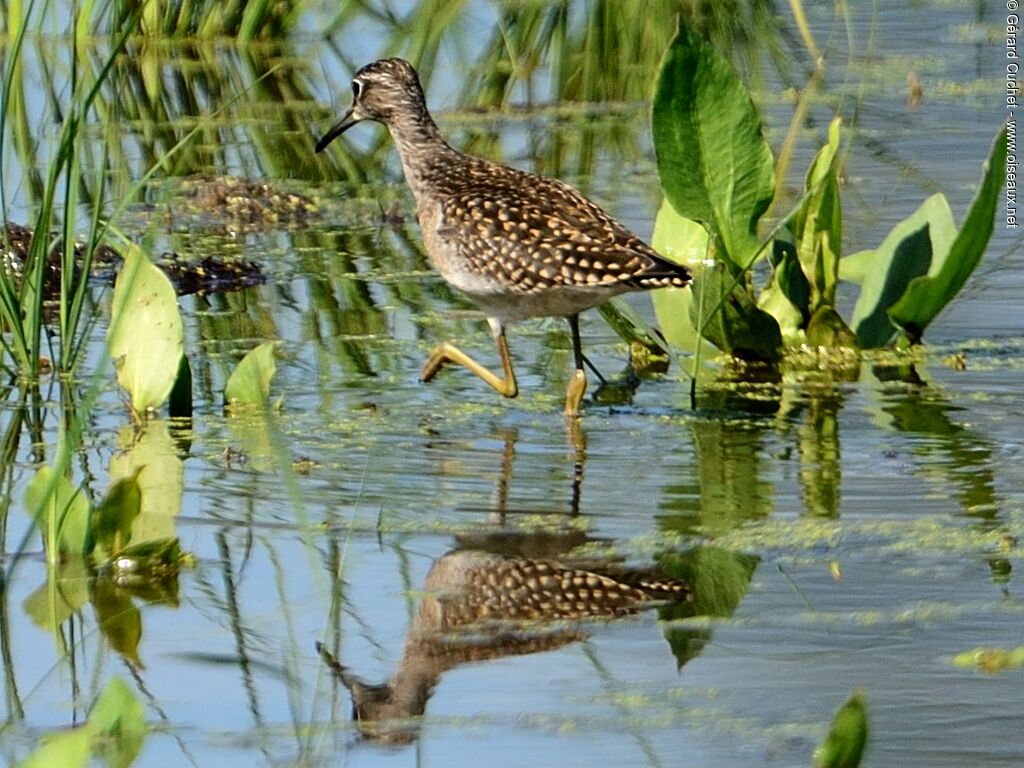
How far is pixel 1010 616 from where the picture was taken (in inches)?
184

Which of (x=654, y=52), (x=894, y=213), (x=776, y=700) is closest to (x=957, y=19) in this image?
(x=654, y=52)

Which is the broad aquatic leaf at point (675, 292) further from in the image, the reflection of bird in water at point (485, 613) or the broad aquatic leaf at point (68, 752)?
the broad aquatic leaf at point (68, 752)

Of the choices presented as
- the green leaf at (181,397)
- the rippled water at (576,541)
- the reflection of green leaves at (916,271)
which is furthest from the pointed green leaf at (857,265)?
the green leaf at (181,397)

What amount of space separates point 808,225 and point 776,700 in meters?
3.52

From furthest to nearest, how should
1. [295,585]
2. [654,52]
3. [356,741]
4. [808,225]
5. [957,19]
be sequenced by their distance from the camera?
[957,19], [654,52], [808,225], [295,585], [356,741]

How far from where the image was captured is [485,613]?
4828 mm

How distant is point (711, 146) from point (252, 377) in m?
1.70

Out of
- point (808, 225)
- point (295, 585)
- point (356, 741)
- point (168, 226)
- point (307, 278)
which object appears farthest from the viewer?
point (168, 226)

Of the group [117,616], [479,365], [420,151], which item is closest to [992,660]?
[117,616]

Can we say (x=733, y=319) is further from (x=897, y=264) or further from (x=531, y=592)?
(x=531, y=592)

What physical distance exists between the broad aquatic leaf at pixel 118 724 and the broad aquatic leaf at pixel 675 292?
4057 millimetres

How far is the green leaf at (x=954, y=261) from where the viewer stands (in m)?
6.82

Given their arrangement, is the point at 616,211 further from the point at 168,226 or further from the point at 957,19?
the point at 957,19

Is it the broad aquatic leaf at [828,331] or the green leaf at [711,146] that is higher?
the green leaf at [711,146]
